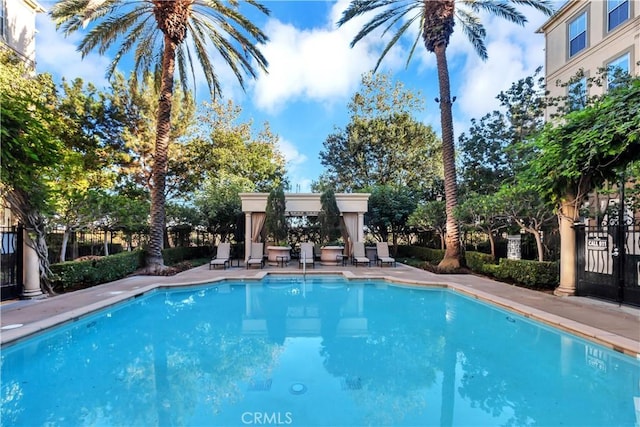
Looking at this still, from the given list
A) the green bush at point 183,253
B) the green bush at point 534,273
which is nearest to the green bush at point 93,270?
the green bush at point 183,253

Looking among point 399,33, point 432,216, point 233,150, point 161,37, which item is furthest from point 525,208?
point 233,150

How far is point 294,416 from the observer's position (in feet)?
11.5

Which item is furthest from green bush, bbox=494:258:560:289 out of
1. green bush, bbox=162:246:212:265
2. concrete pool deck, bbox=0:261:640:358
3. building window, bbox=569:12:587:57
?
green bush, bbox=162:246:212:265

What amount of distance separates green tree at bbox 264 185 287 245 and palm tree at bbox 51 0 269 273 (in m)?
4.50

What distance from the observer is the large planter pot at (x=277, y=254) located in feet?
49.8

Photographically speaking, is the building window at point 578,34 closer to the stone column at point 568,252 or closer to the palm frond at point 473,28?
the palm frond at point 473,28

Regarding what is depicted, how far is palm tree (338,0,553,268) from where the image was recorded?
1240cm

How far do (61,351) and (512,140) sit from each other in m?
17.3

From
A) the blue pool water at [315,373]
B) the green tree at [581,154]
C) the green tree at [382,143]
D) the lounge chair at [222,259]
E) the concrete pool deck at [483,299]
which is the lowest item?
the blue pool water at [315,373]

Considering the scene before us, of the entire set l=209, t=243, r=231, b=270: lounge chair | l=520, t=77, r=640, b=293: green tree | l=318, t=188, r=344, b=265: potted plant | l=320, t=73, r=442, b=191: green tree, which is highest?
l=320, t=73, r=442, b=191: green tree

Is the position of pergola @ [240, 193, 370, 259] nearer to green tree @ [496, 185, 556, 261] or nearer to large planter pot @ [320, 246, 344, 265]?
large planter pot @ [320, 246, 344, 265]

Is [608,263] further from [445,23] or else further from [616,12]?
[616,12]

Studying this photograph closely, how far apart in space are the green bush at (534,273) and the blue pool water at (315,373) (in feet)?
8.82

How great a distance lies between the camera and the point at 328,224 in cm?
1603
